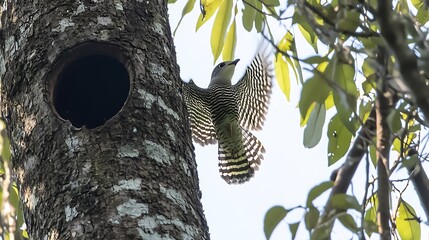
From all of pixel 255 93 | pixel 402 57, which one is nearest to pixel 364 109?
pixel 402 57

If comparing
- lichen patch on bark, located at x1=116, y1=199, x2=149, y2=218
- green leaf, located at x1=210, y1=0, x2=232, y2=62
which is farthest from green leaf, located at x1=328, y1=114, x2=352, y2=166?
green leaf, located at x1=210, y1=0, x2=232, y2=62

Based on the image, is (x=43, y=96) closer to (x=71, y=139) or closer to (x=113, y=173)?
(x=71, y=139)

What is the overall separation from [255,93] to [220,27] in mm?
2469

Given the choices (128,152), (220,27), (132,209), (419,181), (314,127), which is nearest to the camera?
(419,181)

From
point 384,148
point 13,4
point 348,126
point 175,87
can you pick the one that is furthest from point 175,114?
point 384,148

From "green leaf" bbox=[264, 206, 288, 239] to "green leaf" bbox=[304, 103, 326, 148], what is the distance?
72cm

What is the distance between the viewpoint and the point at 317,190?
1.91 metres

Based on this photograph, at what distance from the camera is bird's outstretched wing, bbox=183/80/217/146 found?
243 inches

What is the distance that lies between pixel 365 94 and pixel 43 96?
1.04m

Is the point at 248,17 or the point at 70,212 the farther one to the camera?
the point at 248,17

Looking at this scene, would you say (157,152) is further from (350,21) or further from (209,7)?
(209,7)

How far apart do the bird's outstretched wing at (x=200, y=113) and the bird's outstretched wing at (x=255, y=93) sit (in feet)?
0.80

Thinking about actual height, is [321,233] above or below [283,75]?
below

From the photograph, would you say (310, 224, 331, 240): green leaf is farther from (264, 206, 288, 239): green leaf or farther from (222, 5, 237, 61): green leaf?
(222, 5, 237, 61): green leaf
